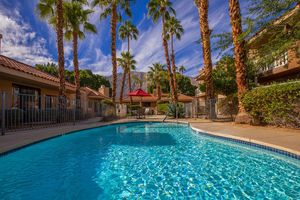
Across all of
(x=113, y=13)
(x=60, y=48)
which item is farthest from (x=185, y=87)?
(x=60, y=48)

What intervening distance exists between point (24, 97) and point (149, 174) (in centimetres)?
918

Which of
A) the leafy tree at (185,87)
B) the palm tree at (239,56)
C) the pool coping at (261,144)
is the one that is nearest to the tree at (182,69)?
the leafy tree at (185,87)

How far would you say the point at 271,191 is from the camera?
11.1ft

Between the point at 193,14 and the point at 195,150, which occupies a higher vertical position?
the point at 193,14

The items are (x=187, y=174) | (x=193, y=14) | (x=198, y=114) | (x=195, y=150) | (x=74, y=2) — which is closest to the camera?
(x=187, y=174)

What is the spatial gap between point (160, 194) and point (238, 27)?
9852 millimetres

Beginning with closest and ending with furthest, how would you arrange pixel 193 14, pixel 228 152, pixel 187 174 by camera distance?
1. pixel 187 174
2. pixel 228 152
3. pixel 193 14

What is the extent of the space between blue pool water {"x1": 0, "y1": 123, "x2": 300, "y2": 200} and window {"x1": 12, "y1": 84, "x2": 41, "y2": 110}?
15.3ft

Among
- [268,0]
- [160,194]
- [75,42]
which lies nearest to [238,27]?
[268,0]

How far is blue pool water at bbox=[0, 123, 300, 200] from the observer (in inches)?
133

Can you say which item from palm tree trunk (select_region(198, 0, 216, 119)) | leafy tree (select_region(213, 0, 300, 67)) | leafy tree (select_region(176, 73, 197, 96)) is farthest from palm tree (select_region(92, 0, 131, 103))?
leafy tree (select_region(176, 73, 197, 96))

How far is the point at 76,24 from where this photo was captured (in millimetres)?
16703

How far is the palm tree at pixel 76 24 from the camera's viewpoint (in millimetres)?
16172

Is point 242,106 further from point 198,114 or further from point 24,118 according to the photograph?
point 24,118
